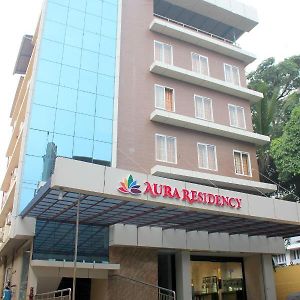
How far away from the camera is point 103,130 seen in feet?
78.7

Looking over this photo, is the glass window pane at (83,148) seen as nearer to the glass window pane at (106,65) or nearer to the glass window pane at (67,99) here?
the glass window pane at (67,99)

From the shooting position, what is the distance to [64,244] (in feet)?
68.2

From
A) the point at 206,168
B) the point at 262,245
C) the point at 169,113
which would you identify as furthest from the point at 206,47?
the point at 262,245

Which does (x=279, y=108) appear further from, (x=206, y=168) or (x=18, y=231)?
(x=18, y=231)

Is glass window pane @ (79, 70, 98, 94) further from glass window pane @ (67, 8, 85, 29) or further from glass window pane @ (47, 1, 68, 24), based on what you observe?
glass window pane @ (47, 1, 68, 24)

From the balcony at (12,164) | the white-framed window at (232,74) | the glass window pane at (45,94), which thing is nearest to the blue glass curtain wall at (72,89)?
the glass window pane at (45,94)

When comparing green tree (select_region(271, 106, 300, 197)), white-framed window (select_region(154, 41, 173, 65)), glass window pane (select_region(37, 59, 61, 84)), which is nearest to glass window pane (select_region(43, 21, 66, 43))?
glass window pane (select_region(37, 59, 61, 84))

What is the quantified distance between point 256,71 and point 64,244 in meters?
29.9

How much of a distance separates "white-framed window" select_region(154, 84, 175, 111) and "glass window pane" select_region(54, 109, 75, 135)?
585 cm

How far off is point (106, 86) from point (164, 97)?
4.01m

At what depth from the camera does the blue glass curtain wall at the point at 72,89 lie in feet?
71.9

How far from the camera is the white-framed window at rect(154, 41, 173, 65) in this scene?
27953 millimetres

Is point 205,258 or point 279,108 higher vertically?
point 279,108

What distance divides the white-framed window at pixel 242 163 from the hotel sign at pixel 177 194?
992 cm
